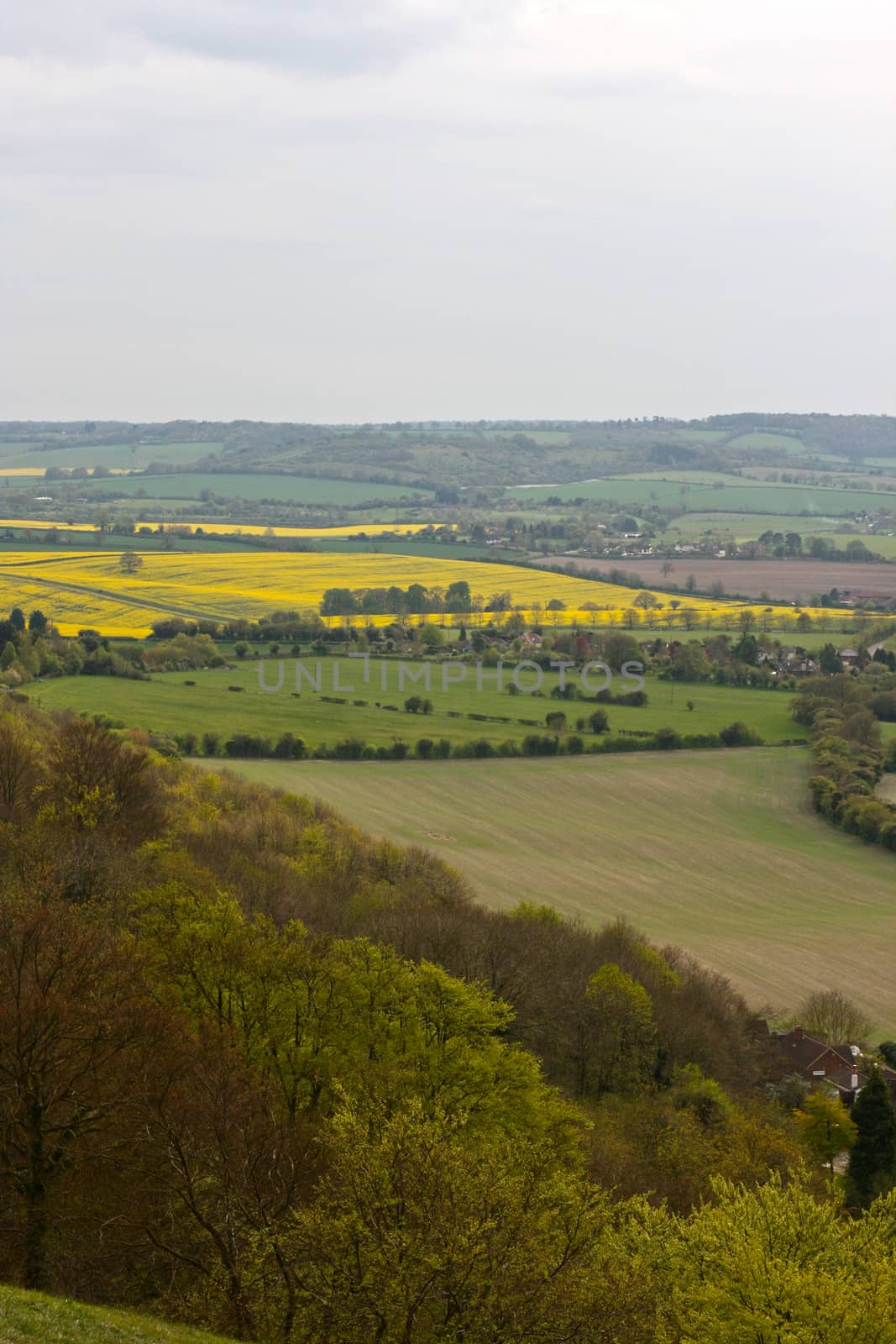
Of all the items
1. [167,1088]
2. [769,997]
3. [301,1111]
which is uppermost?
[167,1088]

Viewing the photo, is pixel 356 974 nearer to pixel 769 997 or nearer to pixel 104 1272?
pixel 104 1272

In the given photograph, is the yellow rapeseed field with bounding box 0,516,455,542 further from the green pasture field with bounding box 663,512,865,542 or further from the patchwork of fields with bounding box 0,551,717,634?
the green pasture field with bounding box 663,512,865,542

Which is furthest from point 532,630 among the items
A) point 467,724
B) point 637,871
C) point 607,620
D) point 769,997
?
point 769,997

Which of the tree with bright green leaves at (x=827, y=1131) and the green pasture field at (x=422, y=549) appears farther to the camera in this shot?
the green pasture field at (x=422, y=549)

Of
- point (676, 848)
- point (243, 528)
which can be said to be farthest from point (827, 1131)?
point (243, 528)

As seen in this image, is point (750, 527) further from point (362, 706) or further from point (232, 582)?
point (362, 706)

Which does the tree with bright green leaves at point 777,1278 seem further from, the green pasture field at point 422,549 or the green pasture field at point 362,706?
the green pasture field at point 422,549

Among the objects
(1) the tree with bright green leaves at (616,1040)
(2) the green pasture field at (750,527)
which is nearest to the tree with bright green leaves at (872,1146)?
(1) the tree with bright green leaves at (616,1040)

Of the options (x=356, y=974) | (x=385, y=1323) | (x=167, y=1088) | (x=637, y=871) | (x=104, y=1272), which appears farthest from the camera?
(x=637, y=871)
